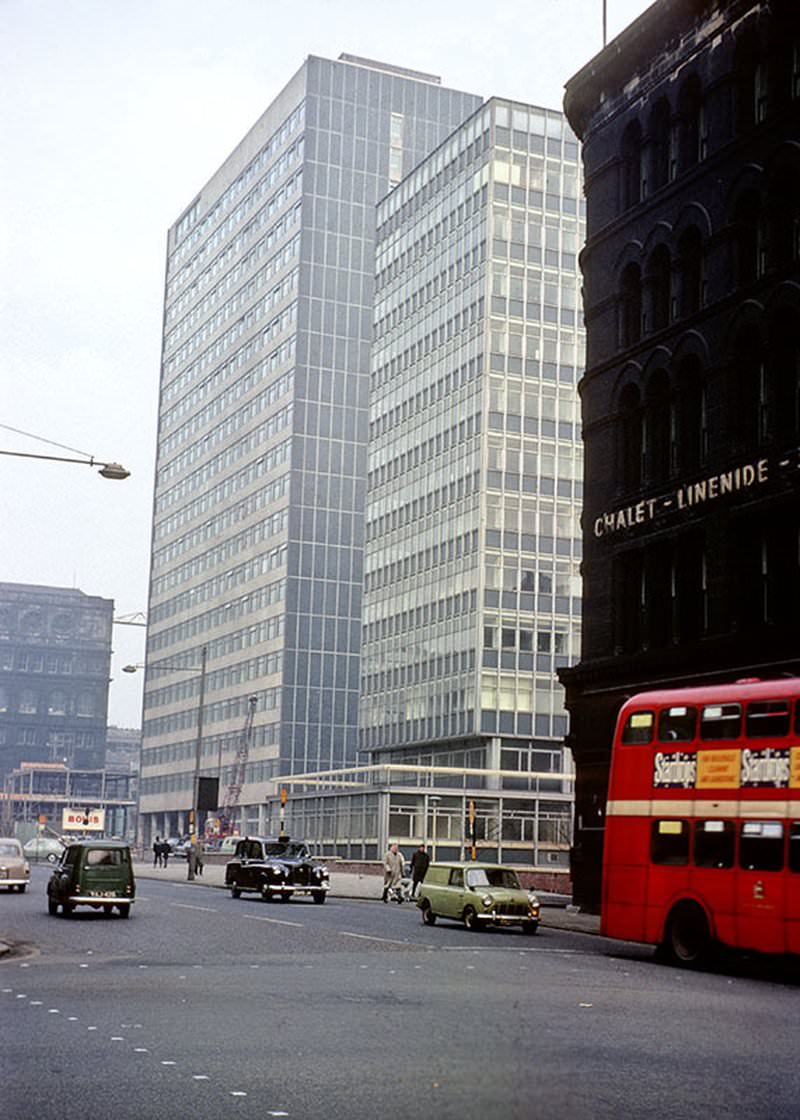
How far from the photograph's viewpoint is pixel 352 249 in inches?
5389

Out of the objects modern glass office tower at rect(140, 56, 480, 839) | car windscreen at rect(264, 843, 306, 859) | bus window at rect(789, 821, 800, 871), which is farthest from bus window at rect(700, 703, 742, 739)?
modern glass office tower at rect(140, 56, 480, 839)

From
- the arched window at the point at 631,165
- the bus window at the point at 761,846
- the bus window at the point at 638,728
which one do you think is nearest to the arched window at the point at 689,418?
the arched window at the point at 631,165

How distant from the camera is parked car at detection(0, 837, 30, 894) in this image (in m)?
49.9

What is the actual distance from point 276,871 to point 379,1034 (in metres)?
33.7

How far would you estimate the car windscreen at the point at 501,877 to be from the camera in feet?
119

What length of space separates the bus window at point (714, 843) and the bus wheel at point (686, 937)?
100cm

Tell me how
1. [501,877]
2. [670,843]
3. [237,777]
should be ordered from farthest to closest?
[237,777] → [501,877] → [670,843]

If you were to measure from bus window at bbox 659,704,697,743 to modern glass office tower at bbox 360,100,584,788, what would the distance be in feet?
231

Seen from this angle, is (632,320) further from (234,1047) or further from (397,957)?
(234,1047)

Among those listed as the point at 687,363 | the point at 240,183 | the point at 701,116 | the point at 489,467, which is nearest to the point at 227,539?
the point at 240,183

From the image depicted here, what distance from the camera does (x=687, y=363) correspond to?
139 feet

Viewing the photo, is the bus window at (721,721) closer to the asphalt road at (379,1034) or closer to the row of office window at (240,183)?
the asphalt road at (379,1034)

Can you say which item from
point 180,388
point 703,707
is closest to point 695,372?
point 703,707

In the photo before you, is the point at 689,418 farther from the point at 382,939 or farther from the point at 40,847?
the point at 40,847
